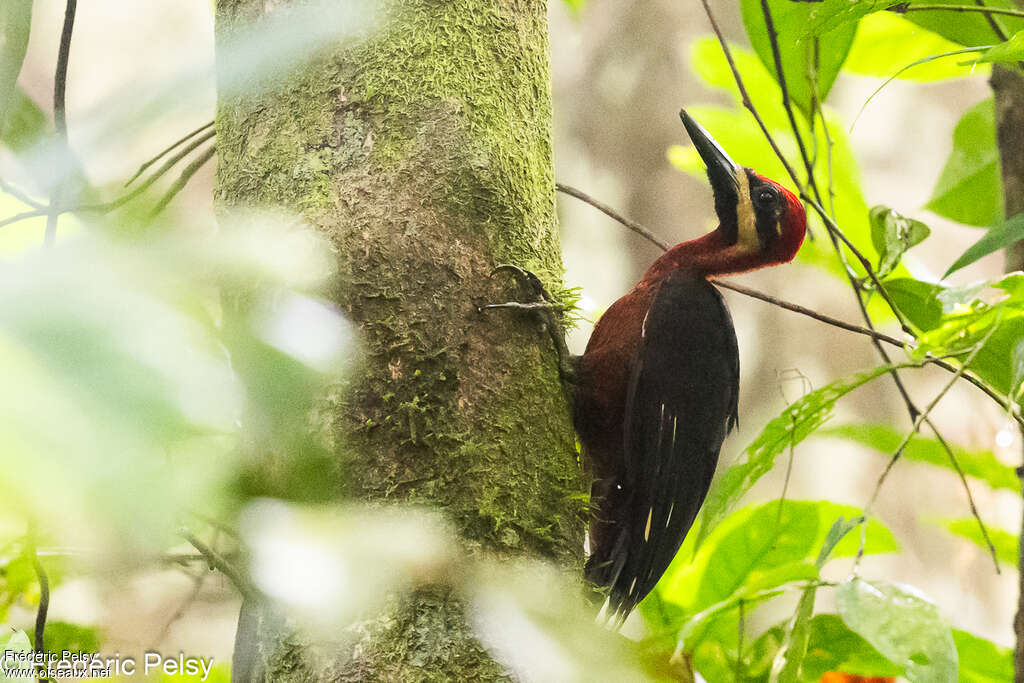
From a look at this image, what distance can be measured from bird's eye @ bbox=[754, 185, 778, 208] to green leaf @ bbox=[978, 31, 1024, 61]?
2.83 feet

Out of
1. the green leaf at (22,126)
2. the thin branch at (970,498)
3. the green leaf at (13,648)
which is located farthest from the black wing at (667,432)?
the green leaf at (22,126)

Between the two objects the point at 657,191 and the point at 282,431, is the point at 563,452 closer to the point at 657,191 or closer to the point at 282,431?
the point at 282,431

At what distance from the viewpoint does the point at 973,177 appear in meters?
1.89

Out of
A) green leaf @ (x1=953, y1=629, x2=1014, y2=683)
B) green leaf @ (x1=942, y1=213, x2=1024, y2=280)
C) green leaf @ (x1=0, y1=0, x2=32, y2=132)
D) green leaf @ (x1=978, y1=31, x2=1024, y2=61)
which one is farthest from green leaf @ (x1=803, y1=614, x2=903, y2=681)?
green leaf @ (x1=0, y1=0, x2=32, y2=132)

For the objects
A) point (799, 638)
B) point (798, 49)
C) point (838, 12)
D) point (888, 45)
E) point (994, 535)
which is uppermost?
point (888, 45)

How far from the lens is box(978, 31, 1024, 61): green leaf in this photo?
0.91 m

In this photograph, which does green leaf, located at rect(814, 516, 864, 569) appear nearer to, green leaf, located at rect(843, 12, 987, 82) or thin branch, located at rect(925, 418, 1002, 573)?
thin branch, located at rect(925, 418, 1002, 573)

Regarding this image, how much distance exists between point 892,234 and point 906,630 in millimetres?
787

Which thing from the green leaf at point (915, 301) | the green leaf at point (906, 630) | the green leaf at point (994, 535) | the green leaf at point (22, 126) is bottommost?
the green leaf at point (994, 535)

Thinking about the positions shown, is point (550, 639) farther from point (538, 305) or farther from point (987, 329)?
point (987, 329)

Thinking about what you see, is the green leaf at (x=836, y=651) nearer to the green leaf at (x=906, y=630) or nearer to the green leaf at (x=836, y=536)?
the green leaf at (x=836, y=536)

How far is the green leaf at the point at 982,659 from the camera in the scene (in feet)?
5.01

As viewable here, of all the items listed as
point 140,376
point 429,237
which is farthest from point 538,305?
point 140,376

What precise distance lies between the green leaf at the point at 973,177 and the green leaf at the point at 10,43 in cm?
186
